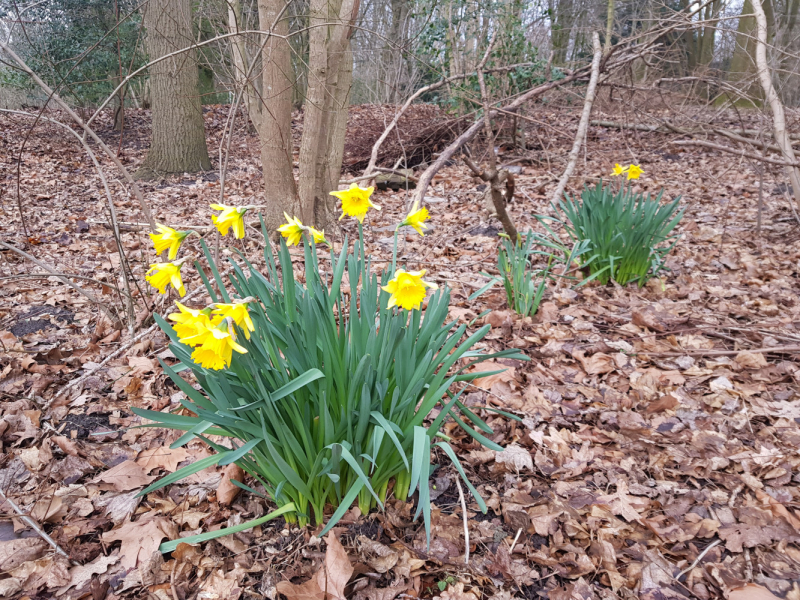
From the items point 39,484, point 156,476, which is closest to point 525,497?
point 156,476

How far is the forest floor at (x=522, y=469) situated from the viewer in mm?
1508

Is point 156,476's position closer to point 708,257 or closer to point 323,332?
point 323,332

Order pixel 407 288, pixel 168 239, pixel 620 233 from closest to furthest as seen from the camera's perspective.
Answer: pixel 407 288 < pixel 168 239 < pixel 620 233

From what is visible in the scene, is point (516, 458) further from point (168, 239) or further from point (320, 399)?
point (168, 239)

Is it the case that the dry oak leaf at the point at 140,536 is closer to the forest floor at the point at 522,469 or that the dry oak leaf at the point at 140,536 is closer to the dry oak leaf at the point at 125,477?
the forest floor at the point at 522,469

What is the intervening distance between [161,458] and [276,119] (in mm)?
2951

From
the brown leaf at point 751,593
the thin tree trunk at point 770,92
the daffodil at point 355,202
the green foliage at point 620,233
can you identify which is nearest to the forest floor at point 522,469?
the brown leaf at point 751,593

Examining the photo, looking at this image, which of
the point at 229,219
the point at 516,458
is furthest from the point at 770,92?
the point at 229,219

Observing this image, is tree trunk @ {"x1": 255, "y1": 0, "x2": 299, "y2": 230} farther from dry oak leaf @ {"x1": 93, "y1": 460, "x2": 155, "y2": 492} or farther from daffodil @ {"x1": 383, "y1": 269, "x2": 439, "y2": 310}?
daffodil @ {"x1": 383, "y1": 269, "x2": 439, "y2": 310}

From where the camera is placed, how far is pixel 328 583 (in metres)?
1.44

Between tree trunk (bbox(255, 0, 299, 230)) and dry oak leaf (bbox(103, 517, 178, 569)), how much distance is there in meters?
2.95

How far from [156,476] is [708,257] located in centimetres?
449

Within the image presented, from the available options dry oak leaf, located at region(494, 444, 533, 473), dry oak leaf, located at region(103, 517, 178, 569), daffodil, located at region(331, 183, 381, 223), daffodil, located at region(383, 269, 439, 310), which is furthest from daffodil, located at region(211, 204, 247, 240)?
dry oak leaf, located at region(494, 444, 533, 473)

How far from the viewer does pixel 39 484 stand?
72.5 inches
